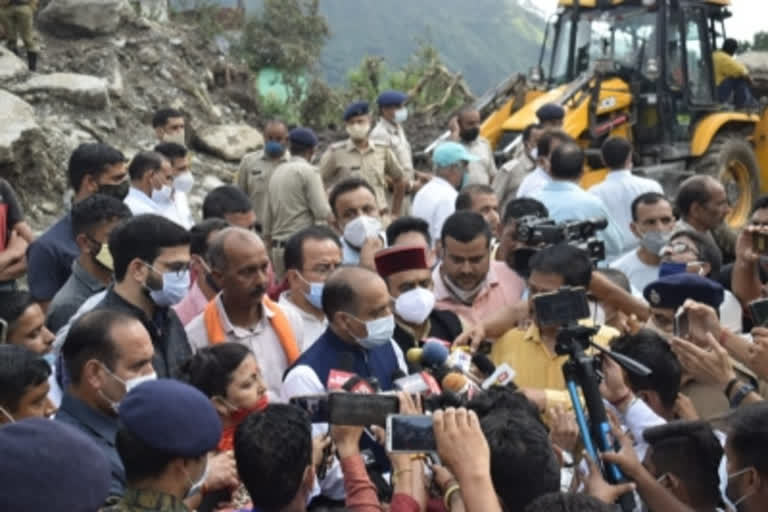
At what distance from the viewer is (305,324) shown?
5.32 metres

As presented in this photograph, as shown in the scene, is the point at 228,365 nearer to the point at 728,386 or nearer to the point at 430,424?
the point at 430,424

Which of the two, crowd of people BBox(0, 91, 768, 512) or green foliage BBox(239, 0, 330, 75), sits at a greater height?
crowd of people BBox(0, 91, 768, 512)

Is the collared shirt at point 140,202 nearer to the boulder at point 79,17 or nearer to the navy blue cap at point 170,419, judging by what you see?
the navy blue cap at point 170,419

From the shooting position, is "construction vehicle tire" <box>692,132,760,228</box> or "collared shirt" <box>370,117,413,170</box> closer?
"collared shirt" <box>370,117,413,170</box>

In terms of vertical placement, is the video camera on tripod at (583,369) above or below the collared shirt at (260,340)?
above

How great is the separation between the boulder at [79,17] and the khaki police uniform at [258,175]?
17.1ft

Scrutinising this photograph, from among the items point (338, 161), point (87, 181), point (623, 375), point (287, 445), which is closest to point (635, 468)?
point (623, 375)

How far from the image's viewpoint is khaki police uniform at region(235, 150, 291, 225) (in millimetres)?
9102

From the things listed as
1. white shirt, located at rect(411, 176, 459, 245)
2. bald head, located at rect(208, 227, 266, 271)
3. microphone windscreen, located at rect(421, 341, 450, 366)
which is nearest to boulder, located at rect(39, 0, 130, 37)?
white shirt, located at rect(411, 176, 459, 245)

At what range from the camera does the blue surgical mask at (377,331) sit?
4.33 metres

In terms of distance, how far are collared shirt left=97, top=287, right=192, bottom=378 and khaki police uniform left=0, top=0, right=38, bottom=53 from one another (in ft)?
27.5

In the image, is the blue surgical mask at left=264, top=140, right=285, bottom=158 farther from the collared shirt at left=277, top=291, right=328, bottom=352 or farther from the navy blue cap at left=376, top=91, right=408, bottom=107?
the collared shirt at left=277, top=291, right=328, bottom=352

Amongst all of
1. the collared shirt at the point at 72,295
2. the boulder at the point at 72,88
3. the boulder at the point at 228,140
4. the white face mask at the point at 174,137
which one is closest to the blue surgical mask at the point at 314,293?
the collared shirt at the point at 72,295

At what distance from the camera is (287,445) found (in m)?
3.22
